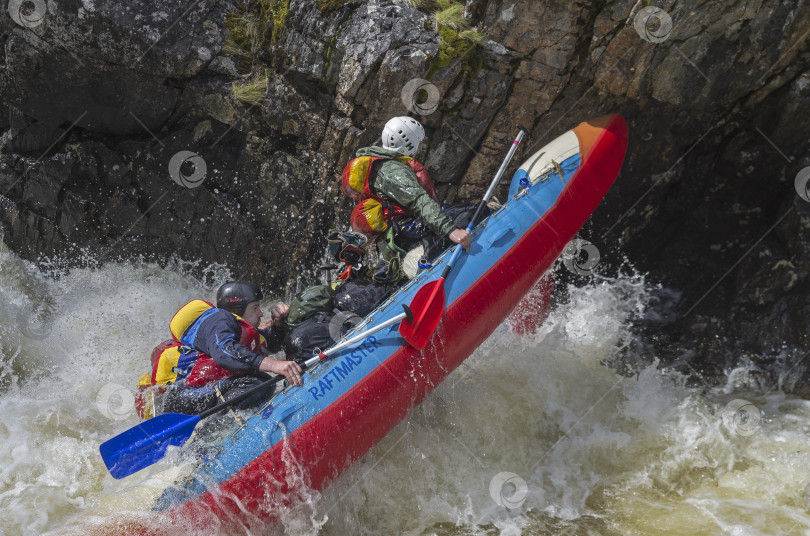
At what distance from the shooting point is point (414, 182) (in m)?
4.83

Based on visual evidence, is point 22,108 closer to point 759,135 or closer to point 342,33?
point 342,33

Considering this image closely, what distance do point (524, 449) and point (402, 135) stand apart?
2.73 meters

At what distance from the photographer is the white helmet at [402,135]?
501cm

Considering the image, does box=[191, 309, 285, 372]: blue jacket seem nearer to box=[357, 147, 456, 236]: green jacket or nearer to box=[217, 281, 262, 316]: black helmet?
box=[217, 281, 262, 316]: black helmet

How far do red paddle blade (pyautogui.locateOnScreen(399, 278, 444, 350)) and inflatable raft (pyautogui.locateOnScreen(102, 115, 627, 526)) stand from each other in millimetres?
83

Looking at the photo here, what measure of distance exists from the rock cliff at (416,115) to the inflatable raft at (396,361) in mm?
798

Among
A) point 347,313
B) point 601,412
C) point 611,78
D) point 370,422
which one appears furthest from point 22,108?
point 601,412

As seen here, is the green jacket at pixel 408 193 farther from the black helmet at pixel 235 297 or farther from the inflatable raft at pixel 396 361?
the black helmet at pixel 235 297

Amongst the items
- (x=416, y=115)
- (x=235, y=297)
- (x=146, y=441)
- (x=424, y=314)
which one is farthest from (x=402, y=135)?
(x=146, y=441)

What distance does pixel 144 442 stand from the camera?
3.87m

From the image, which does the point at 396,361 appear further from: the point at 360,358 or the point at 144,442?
the point at 144,442

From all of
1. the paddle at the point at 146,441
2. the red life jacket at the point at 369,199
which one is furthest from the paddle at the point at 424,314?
the paddle at the point at 146,441

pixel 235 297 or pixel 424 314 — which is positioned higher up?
pixel 235 297

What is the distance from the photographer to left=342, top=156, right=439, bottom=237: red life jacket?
5000mm
